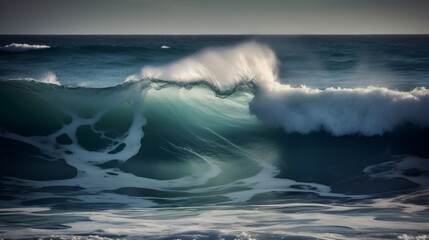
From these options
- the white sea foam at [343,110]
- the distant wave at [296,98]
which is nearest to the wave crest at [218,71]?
the distant wave at [296,98]

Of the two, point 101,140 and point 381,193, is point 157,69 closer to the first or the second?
point 101,140

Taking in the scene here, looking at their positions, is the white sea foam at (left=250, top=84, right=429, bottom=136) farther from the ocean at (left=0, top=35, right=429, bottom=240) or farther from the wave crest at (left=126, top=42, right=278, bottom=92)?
the wave crest at (left=126, top=42, right=278, bottom=92)

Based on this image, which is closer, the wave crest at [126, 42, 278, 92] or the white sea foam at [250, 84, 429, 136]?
the white sea foam at [250, 84, 429, 136]

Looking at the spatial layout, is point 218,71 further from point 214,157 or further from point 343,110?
point 343,110

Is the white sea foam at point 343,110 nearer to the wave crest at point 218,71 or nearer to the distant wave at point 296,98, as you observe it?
the distant wave at point 296,98

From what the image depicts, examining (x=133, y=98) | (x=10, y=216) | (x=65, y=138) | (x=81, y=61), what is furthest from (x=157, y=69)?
(x=81, y=61)

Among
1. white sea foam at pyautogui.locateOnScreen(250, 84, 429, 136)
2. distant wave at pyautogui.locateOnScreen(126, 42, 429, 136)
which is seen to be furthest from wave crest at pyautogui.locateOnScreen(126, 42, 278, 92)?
white sea foam at pyautogui.locateOnScreen(250, 84, 429, 136)
